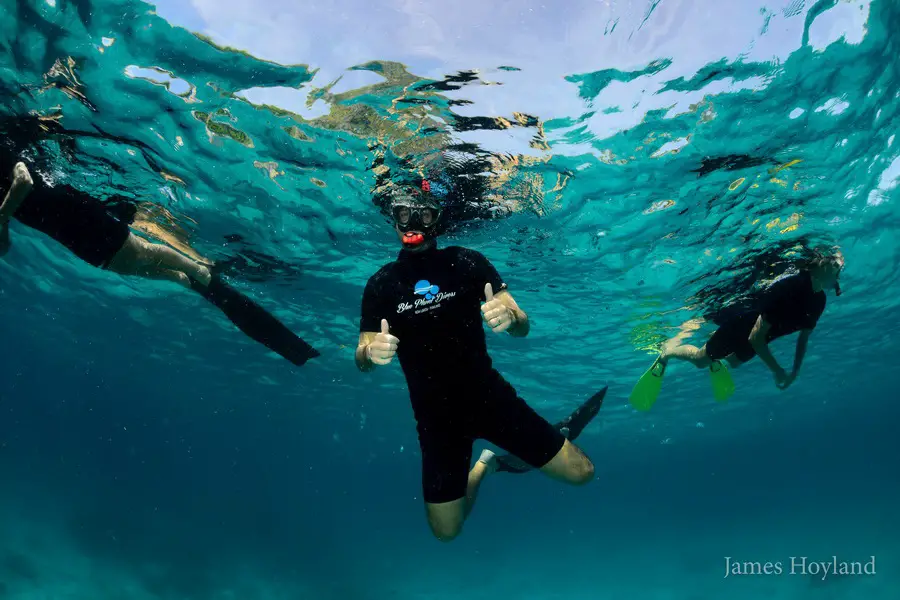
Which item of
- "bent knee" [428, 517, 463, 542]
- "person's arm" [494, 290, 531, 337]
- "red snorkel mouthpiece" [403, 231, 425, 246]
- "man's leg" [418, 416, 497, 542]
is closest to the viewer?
"person's arm" [494, 290, 531, 337]

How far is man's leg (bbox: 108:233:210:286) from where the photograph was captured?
7.12 m

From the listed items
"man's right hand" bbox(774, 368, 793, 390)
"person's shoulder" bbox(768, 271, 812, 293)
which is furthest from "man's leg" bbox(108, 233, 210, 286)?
"person's shoulder" bbox(768, 271, 812, 293)

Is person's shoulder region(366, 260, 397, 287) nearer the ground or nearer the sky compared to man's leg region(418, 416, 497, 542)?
nearer the sky

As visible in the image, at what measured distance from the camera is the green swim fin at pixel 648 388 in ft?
39.7

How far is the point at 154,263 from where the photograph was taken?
7.30m

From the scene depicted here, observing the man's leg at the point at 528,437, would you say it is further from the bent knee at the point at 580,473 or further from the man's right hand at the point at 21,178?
the man's right hand at the point at 21,178

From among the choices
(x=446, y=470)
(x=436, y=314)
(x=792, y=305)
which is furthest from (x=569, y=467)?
(x=792, y=305)

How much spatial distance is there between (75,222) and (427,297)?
210 inches

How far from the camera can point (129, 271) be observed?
7355 mm

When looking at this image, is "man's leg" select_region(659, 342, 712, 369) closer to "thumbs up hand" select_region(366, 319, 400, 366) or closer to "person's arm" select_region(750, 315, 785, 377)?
"person's arm" select_region(750, 315, 785, 377)

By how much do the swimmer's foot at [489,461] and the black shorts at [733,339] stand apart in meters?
7.67

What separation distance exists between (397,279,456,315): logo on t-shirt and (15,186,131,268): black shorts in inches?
184

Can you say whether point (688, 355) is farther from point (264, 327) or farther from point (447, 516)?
point (264, 327)

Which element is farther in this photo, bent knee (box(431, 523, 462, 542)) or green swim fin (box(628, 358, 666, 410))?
green swim fin (box(628, 358, 666, 410))
